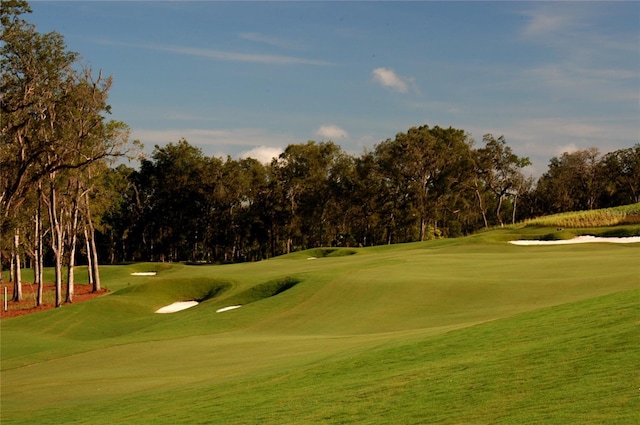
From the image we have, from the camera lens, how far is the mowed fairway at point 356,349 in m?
10.2

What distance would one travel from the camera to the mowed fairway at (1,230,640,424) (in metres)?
10.2

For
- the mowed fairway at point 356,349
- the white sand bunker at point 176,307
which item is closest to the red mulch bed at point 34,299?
the mowed fairway at point 356,349

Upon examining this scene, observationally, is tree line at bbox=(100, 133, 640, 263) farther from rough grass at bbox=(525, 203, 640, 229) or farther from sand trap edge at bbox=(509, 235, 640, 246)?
sand trap edge at bbox=(509, 235, 640, 246)

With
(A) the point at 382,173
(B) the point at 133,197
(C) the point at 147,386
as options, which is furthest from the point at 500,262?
(B) the point at 133,197

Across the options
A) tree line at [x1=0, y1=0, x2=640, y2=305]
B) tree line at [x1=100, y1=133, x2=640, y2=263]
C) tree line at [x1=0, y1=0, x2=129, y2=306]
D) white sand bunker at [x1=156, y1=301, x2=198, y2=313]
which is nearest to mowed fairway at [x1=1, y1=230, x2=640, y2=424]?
white sand bunker at [x1=156, y1=301, x2=198, y2=313]

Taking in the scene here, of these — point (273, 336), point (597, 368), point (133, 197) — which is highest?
point (133, 197)

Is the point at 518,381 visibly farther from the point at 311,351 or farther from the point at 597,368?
the point at 311,351

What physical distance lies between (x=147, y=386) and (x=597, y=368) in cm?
1214

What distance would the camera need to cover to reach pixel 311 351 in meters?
19.9

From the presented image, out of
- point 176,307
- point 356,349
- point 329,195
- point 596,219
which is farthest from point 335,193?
point 356,349

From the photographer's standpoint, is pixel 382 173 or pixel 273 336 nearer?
pixel 273 336

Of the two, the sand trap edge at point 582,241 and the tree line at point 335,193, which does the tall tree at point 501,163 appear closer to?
the tree line at point 335,193

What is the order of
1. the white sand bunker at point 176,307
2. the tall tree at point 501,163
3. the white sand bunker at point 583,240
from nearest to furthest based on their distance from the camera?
the white sand bunker at point 176,307 → the white sand bunker at point 583,240 → the tall tree at point 501,163

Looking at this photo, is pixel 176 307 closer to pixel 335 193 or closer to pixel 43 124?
pixel 43 124
